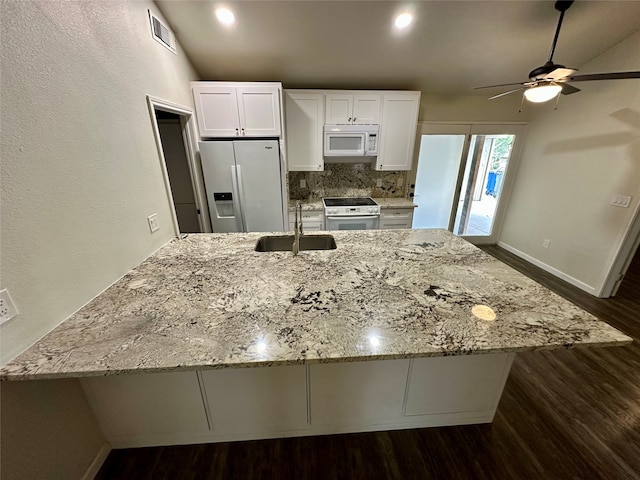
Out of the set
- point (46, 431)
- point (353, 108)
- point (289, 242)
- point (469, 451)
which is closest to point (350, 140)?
point (353, 108)

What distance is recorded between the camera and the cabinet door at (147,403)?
4.29ft

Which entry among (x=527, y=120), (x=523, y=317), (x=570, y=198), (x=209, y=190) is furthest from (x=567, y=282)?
(x=209, y=190)

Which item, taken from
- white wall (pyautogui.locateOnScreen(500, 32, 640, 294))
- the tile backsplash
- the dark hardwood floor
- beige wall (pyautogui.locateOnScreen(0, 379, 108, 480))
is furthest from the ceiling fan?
beige wall (pyautogui.locateOnScreen(0, 379, 108, 480))

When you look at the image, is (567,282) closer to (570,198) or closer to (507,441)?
(570,198)

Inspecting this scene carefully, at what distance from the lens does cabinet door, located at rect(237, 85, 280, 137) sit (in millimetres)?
2812

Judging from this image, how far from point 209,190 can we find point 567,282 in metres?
4.73

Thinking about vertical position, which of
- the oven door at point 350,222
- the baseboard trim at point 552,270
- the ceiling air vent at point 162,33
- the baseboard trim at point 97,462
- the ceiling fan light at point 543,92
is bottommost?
the baseboard trim at point 97,462

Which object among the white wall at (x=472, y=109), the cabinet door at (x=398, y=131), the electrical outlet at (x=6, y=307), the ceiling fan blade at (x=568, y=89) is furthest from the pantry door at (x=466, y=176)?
the electrical outlet at (x=6, y=307)

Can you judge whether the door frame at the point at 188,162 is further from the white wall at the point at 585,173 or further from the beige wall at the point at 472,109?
the white wall at the point at 585,173

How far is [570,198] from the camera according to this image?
3.12 m

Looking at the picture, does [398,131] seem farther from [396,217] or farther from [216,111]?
[216,111]

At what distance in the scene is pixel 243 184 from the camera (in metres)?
2.93

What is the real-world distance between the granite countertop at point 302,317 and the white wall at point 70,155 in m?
0.16

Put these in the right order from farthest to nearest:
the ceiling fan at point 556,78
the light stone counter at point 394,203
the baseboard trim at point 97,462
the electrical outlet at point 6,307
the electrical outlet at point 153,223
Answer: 1. the light stone counter at point 394,203
2. the electrical outlet at point 153,223
3. the ceiling fan at point 556,78
4. the baseboard trim at point 97,462
5. the electrical outlet at point 6,307
